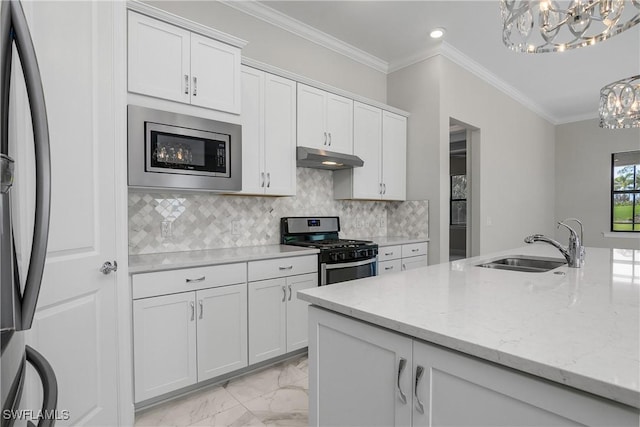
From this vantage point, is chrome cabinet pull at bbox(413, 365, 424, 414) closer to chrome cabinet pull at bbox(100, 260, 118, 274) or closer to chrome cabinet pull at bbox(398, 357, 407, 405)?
chrome cabinet pull at bbox(398, 357, 407, 405)

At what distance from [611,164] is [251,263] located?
7.06m

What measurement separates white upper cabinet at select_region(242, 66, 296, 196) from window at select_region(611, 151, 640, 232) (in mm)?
6451

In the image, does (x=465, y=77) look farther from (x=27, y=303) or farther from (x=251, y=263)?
(x=27, y=303)

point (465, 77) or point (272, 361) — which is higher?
point (465, 77)

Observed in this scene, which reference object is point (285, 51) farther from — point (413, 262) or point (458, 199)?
point (458, 199)

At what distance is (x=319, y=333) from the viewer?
1287 millimetres

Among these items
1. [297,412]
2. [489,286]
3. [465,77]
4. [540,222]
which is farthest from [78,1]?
[540,222]

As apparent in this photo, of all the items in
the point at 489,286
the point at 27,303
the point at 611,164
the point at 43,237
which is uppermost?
the point at 611,164

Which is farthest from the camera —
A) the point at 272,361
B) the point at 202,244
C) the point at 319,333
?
the point at 202,244

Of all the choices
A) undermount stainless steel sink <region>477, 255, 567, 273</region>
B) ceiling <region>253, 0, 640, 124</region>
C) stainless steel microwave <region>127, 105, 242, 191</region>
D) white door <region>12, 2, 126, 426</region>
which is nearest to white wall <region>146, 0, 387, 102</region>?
ceiling <region>253, 0, 640, 124</region>

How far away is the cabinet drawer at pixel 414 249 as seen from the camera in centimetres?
365

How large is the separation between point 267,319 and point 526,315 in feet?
5.99

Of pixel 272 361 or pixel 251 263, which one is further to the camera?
pixel 272 361

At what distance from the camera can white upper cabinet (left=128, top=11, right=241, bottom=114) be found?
205cm
